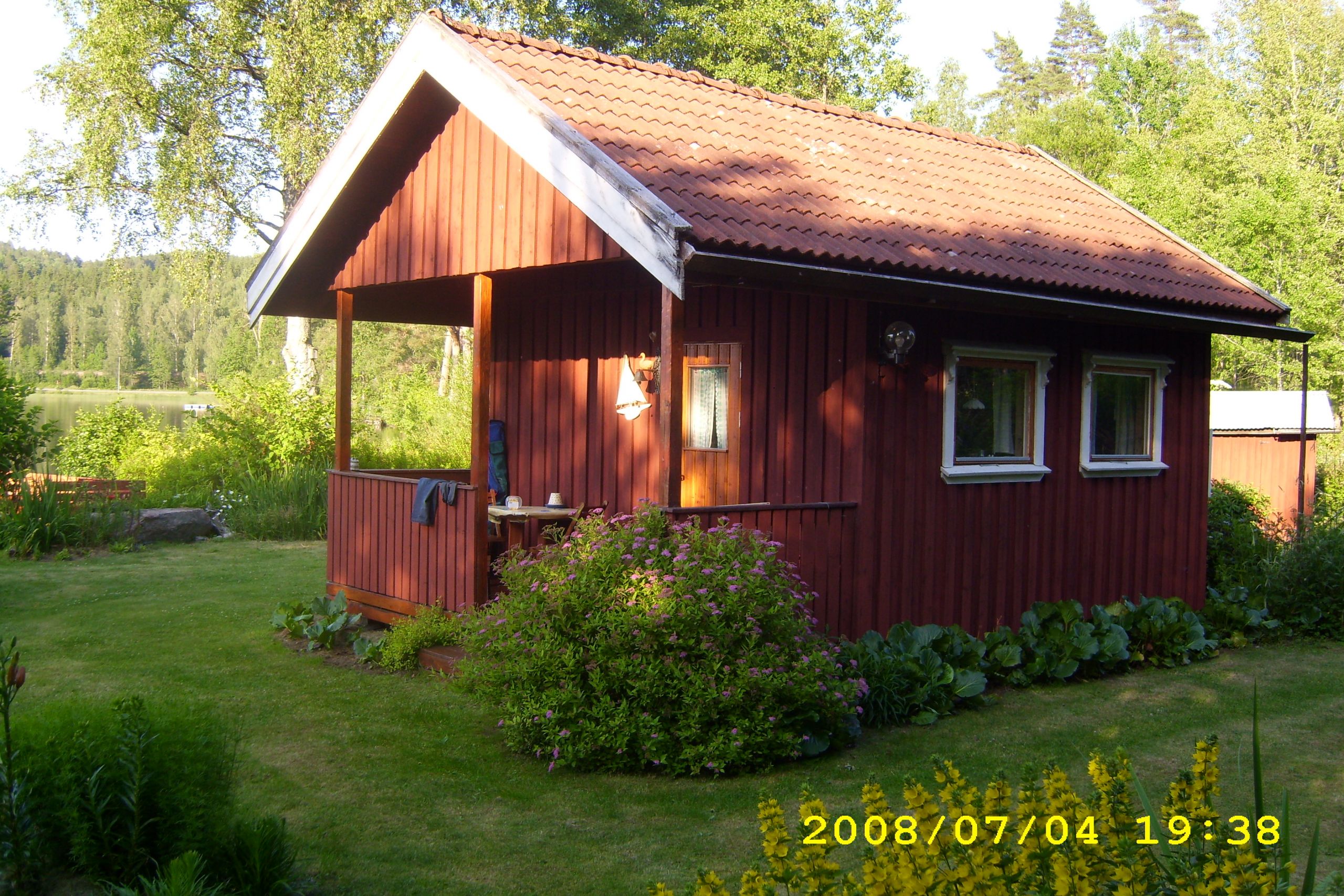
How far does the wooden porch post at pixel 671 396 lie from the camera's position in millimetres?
7109

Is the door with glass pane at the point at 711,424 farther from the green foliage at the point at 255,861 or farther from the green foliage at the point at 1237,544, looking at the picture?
the green foliage at the point at 1237,544

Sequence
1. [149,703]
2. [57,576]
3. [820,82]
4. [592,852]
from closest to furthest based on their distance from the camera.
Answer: [149,703] < [592,852] < [57,576] < [820,82]

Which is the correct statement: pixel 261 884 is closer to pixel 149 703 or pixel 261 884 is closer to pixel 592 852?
pixel 149 703

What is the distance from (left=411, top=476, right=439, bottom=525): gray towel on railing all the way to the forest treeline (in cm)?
1113

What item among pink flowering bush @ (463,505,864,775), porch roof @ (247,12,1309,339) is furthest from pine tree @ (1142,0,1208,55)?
pink flowering bush @ (463,505,864,775)

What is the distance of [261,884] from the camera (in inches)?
167

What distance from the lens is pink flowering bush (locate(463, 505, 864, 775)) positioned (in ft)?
21.1

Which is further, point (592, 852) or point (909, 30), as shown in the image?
point (909, 30)

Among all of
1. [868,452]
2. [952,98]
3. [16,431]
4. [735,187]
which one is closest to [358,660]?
[868,452]

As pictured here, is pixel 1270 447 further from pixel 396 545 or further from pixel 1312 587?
pixel 396 545

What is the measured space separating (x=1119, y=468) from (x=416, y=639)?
6.24 m

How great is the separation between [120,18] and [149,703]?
23.4 m

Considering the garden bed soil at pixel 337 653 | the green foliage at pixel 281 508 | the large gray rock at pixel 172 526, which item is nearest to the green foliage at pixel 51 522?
the large gray rock at pixel 172 526

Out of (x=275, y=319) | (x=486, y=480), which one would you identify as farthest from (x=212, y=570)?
(x=275, y=319)
